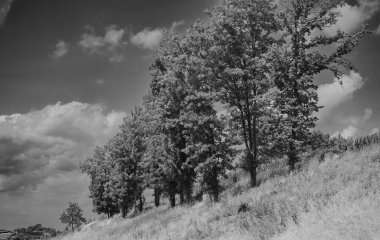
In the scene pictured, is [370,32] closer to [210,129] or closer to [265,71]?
[265,71]

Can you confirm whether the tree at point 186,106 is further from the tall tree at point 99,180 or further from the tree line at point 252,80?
the tall tree at point 99,180

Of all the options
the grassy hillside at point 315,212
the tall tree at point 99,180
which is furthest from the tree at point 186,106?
the tall tree at point 99,180

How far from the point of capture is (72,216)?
298ft

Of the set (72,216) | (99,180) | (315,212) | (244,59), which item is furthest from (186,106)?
(72,216)

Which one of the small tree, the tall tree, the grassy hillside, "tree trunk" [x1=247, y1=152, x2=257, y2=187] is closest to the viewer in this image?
the grassy hillside

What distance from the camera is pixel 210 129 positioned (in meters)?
23.7

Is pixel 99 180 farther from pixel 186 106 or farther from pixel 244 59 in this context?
pixel 244 59

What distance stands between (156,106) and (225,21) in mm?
9543

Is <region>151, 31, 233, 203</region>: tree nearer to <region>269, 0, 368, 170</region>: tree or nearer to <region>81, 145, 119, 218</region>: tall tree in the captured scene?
<region>269, 0, 368, 170</region>: tree

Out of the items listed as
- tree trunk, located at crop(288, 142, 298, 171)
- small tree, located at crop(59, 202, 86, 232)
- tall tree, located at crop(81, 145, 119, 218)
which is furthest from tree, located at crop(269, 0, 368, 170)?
small tree, located at crop(59, 202, 86, 232)

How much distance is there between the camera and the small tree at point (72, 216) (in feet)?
298

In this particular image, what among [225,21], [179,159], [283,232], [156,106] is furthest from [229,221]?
[156,106]

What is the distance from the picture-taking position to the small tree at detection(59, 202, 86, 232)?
9075 centimetres

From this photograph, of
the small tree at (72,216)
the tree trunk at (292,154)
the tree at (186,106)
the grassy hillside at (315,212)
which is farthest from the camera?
the small tree at (72,216)
